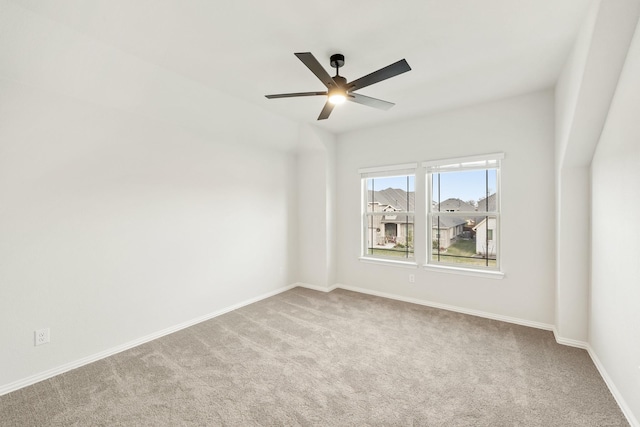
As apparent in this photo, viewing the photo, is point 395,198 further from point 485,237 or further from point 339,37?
point 339,37

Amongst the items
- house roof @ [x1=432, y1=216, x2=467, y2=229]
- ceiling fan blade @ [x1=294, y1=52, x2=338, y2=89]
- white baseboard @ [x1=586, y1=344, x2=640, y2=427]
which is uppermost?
ceiling fan blade @ [x1=294, y1=52, x2=338, y2=89]

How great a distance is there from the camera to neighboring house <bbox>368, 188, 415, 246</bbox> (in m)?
4.30

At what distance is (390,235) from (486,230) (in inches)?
53.1

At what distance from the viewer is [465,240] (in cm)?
382

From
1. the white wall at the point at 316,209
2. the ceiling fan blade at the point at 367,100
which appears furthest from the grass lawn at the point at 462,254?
the ceiling fan blade at the point at 367,100

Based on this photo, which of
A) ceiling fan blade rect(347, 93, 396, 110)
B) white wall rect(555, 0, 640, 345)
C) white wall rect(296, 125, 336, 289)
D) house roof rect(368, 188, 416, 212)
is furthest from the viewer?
white wall rect(296, 125, 336, 289)

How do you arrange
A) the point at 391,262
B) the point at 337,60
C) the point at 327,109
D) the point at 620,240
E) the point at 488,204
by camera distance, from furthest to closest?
the point at 391,262, the point at 488,204, the point at 327,109, the point at 337,60, the point at 620,240

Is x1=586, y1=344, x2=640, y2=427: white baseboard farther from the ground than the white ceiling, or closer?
closer

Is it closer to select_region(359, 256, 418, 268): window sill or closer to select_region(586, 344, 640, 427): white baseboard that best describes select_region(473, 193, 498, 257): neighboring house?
select_region(359, 256, 418, 268): window sill

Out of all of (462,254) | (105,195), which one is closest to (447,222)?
(462,254)

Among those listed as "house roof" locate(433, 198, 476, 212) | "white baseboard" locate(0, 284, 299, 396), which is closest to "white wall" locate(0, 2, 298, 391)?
"white baseboard" locate(0, 284, 299, 396)

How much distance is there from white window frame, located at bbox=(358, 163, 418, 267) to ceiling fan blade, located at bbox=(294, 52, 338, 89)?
222 cm

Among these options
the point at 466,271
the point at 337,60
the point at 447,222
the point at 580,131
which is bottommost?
the point at 466,271

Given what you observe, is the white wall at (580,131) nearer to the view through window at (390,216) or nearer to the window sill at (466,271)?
the window sill at (466,271)
